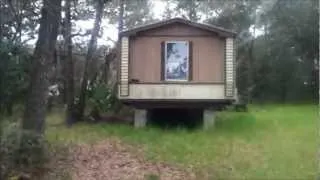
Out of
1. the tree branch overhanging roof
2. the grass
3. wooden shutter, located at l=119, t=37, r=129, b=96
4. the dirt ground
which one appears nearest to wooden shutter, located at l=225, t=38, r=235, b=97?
the tree branch overhanging roof

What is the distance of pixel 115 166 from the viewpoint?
33.4 feet

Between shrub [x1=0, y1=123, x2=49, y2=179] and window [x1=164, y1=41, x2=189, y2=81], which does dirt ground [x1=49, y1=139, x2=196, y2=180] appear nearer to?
shrub [x1=0, y1=123, x2=49, y2=179]

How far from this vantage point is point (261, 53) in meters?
28.8

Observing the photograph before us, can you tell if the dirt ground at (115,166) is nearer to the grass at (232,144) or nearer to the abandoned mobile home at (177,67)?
the grass at (232,144)

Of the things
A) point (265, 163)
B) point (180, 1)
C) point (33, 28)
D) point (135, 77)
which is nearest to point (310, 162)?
point (265, 163)

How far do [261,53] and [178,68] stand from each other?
1419 centimetres

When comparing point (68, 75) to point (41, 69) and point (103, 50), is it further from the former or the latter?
point (41, 69)

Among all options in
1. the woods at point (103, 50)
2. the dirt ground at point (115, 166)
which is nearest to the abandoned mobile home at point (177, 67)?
the woods at point (103, 50)

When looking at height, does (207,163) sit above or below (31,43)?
below

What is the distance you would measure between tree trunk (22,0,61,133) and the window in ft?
16.9

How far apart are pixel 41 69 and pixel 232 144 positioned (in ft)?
15.7

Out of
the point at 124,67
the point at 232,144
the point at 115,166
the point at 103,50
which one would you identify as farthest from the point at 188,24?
the point at 103,50

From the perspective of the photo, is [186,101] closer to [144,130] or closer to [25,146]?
[144,130]

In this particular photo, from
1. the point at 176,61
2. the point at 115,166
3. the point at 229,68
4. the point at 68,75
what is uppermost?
the point at 176,61
